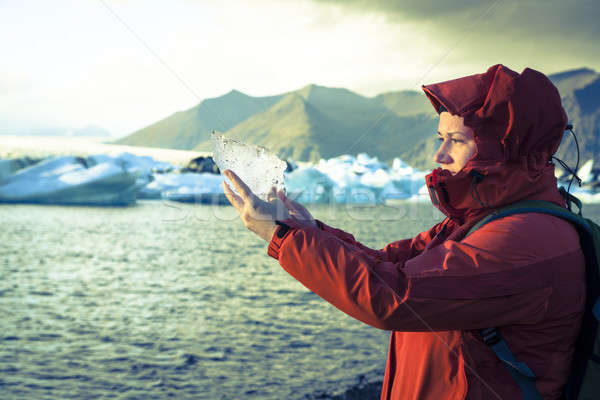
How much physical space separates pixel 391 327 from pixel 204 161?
32.4 m

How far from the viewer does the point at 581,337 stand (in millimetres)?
1368

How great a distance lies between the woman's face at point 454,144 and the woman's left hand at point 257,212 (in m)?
0.52

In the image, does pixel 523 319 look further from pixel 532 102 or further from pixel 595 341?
pixel 532 102

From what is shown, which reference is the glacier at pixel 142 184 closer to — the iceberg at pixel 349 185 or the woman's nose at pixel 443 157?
the iceberg at pixel 349 185

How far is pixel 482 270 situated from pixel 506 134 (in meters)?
0.39

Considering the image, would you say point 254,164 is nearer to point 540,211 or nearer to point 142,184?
point 540,211

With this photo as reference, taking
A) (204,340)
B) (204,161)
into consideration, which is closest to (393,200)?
(204,161)

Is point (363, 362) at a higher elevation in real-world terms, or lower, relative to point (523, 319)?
lower

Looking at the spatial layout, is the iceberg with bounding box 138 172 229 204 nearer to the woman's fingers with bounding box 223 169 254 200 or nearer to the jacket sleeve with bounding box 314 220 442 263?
the jacket sleeve with bounding box 314 220 442 263

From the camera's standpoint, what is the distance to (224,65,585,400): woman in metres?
1.18

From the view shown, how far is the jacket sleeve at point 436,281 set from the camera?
1.18 metres

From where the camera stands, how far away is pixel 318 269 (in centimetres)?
120

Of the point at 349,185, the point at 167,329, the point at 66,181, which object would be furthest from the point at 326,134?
the point at 167,329

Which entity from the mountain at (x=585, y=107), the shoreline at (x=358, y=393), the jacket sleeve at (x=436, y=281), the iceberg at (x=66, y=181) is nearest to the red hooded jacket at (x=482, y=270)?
the jacket sleeve at (x=436, y=281)
